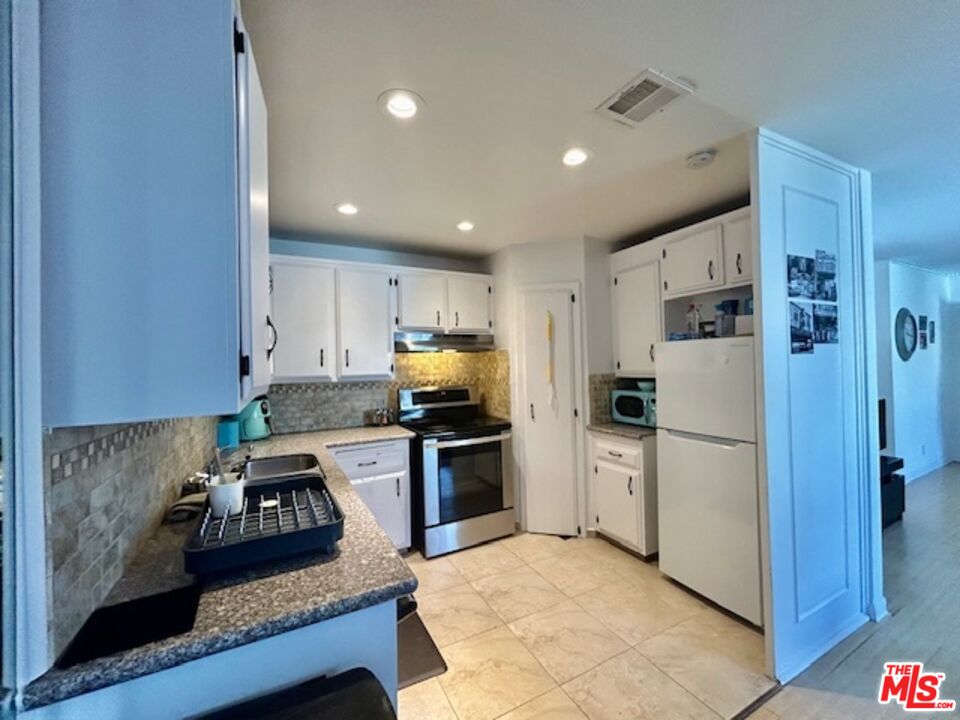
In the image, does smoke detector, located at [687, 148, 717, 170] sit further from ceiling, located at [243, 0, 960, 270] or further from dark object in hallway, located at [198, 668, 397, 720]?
dark object in hallway, located at [198, 668, 397, 720]

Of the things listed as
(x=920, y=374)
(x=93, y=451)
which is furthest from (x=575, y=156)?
(x=920, y=374)

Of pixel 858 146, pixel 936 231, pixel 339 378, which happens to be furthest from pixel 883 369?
pixel 339 378

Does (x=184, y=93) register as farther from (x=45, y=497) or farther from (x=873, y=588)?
(x=873, y=588)

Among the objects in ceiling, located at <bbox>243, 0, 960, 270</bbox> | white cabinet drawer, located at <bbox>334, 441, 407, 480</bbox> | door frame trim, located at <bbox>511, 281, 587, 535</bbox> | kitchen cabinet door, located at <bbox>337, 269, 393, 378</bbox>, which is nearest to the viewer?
ceiling, located at <bbox>243, 0, 960, 270</bbox>

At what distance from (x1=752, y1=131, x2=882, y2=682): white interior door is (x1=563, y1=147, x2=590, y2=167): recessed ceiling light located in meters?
0.75

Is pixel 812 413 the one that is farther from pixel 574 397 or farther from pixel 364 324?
pixel 364 324

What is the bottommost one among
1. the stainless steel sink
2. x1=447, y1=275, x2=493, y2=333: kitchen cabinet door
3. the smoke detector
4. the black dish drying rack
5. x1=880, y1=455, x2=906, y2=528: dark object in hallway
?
x1=880, y1=455, x2=906, y2=528: dark object in hallway

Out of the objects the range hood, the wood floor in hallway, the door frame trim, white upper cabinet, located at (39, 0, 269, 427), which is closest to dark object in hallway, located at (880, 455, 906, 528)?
the wood floor in hallway

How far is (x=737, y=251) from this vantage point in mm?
2264

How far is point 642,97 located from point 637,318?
176 cm

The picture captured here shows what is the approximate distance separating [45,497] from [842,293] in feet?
10.00

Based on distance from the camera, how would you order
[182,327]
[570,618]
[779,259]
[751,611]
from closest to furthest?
[182,327] < [779,259] < [751,611] < [570,618]

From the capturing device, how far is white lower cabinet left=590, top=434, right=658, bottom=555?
2.71m

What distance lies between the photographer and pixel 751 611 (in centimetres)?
202
